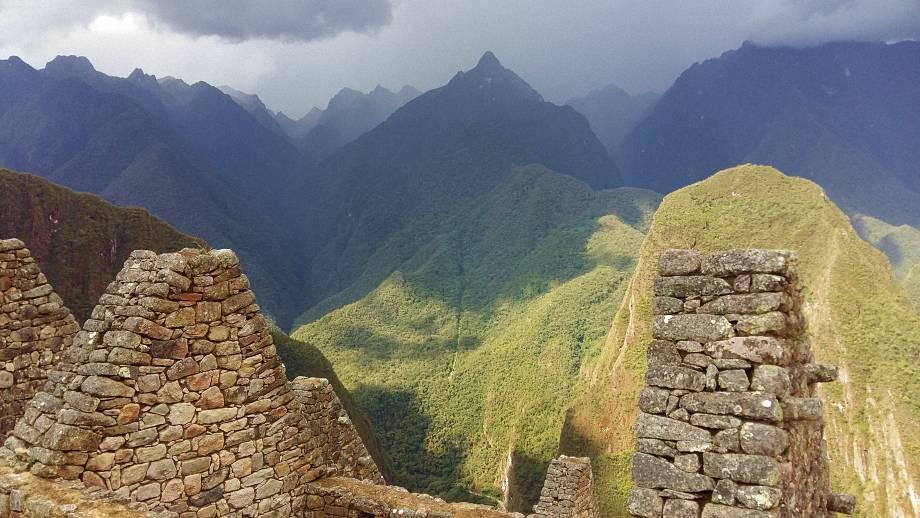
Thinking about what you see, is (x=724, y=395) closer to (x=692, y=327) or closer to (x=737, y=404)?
(x=737, y=404)

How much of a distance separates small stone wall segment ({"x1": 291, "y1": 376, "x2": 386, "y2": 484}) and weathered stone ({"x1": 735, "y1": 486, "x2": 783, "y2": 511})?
6.09 meters

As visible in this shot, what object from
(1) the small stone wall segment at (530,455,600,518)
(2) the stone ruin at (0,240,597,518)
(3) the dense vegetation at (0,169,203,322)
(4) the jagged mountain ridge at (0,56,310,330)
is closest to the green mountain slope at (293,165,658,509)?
(3) the dense vegetation at (0,169,203,322)

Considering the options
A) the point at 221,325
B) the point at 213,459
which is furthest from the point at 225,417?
the point at 221,325

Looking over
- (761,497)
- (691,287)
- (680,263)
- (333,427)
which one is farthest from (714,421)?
(333,427)

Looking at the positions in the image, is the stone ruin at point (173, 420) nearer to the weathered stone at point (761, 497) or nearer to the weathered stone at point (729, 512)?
the weathered stone at point (729, 512)

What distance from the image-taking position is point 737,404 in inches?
160

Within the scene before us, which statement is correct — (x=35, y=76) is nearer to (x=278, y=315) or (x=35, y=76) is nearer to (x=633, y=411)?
(x=278, y=315)

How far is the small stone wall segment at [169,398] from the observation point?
4.43 metres

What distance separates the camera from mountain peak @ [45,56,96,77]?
181m

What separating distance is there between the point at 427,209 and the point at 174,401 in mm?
185394

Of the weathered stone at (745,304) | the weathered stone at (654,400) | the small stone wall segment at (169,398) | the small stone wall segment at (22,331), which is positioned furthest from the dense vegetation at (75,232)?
the weathered stone at (745,304)

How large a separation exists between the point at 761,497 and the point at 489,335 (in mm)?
95116

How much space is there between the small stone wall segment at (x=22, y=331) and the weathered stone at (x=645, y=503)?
766cm

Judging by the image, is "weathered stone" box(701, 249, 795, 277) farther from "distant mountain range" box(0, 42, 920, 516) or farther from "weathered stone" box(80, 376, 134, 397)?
"distant mountain range" box(0, 42, 920, 516)
